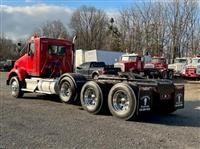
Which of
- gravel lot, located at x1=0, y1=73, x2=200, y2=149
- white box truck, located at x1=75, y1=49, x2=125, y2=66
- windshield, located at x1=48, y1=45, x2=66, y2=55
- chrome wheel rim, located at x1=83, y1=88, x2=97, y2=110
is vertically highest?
white box truck, located at x1=75, y1=49, x2=125, y2=66

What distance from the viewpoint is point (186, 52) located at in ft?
187

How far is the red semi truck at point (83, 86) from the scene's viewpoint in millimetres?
10531

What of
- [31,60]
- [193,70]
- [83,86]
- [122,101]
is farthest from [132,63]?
[122,101]

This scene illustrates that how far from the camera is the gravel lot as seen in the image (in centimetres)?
759

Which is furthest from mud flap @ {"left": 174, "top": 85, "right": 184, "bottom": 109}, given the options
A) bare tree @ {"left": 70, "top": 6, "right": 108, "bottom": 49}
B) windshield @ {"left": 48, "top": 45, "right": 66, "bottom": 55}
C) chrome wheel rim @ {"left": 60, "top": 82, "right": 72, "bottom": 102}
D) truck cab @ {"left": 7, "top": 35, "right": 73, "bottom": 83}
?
bare tree @ {"left": 70, "top": 6, "right": 108, "bottom": 49}

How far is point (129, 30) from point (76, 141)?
56.6 meters

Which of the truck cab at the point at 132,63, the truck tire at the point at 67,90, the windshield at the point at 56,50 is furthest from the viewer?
the truck cab at the point at 132,63

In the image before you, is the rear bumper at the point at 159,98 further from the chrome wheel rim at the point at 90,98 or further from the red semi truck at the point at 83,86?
the chrome wheel rim at the point at 90,98

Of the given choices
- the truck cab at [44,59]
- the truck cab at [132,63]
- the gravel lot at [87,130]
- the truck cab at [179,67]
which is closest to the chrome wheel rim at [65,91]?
the gravel lot at [87,130]

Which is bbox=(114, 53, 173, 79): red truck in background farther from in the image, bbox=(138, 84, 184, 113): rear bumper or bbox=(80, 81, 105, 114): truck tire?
bbox=(138, 84, 184, 113): rear bumper

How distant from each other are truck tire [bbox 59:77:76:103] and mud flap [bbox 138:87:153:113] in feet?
10.9

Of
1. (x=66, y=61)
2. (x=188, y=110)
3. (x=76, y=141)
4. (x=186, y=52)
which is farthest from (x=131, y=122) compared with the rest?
(x=186, y=52)

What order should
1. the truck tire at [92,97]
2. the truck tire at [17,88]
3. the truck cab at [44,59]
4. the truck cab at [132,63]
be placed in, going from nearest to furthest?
the truck tire at [92,97]
the truck cab at [44,59]
the truck tire at [17,88]
the truck cab at [132,63]

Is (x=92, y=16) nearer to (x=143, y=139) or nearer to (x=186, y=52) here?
(x=186, y=52)
